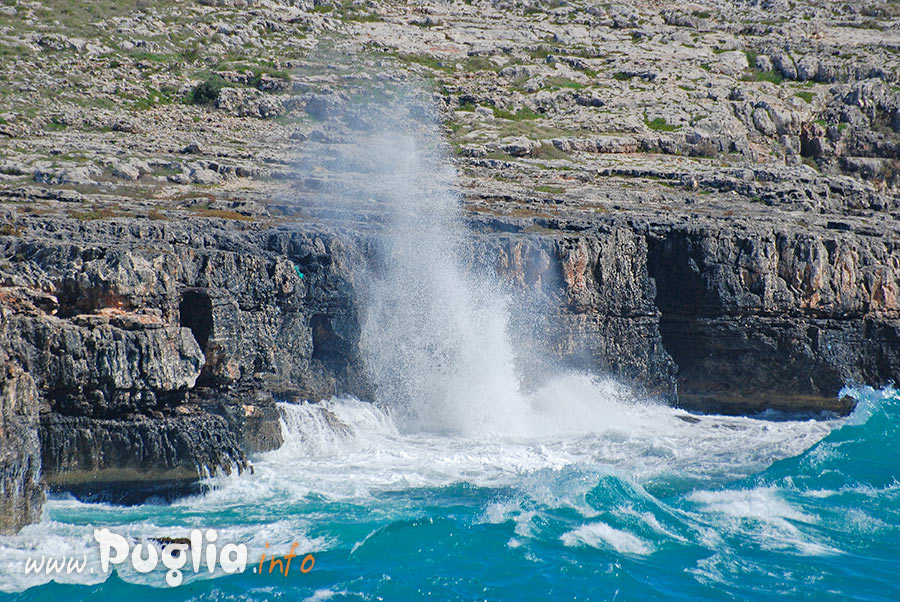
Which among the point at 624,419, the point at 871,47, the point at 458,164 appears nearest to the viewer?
the point at 624,419

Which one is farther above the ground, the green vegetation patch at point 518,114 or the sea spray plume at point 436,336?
the green vegetation patch at point 518,114

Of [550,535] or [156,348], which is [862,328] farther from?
[156,348]

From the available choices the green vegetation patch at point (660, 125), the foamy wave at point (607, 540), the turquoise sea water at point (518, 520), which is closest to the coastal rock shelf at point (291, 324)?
the turquoise sea water at point (518, 520)

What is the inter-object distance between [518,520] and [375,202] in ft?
75.7

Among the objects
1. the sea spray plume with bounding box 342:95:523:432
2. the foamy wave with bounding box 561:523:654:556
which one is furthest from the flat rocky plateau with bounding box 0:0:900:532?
the foamy wave with bounding box 561:523:654:556

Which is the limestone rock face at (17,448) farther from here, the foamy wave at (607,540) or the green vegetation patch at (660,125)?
the green vegetation patch at (660,125)

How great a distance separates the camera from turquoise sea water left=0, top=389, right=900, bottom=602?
14.7 metres

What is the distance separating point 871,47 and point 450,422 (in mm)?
60499

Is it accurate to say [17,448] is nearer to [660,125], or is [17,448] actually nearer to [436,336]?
[436,336]

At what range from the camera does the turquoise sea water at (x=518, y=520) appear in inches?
578

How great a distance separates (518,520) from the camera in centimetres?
1803

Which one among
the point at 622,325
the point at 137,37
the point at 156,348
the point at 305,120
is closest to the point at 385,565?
the point at 156,348

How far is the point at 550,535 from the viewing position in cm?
1719

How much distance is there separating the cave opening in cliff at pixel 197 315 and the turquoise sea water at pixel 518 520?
3700 millimetres
